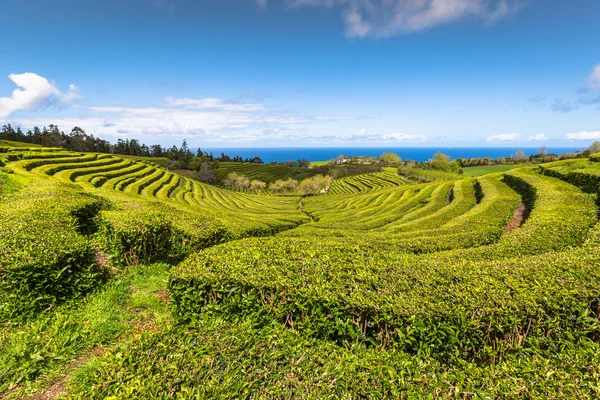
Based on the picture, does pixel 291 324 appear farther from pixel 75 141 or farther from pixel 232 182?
pixel 75 141

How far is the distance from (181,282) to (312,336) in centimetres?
327

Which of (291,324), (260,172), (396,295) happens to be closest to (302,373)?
(291,324)

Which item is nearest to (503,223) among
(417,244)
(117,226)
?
(417,244)

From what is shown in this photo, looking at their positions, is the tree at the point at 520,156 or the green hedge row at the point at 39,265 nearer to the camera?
the green hedge row at the point at 39,265

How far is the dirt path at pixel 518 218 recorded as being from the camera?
18.8 metres

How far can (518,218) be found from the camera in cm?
2008

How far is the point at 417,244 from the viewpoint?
39.7ft

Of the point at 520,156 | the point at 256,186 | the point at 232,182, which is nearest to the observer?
the point at 256,186

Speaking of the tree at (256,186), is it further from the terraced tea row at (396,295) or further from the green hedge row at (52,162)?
the terraced tea row at (396,295)

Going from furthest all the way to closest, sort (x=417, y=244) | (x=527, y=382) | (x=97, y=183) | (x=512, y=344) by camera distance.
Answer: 1. (x=97, y=183)
2. (x=417, y=244)
3. (x=512, y=344)
4. (x=527, y=382)

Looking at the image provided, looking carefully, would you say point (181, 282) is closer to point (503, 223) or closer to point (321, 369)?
point (321, 369)

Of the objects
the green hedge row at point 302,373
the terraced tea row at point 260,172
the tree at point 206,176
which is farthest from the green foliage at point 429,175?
the green hedge row at point 302,373

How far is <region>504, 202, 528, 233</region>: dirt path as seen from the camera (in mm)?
18759

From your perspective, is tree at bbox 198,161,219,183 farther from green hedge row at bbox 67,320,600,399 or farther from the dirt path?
green hedge row at bbox 67,320,600,399
